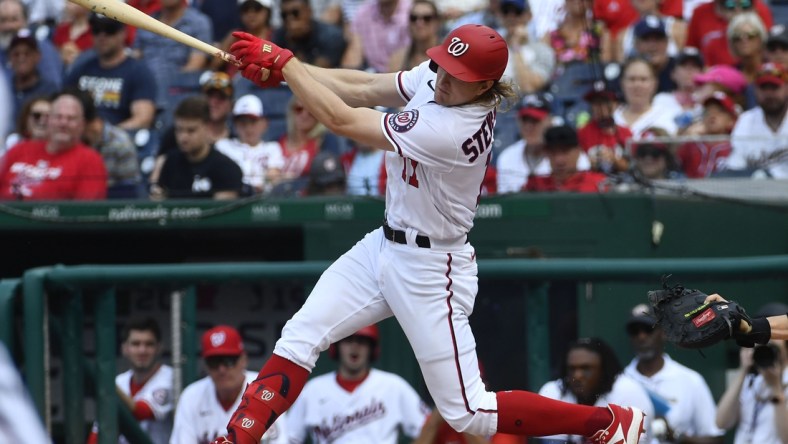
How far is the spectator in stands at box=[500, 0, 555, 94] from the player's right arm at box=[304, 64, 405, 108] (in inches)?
148

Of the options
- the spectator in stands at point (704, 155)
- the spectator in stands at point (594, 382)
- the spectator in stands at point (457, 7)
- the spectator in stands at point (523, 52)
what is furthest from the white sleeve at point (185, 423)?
the spectator in stands at point (457, 7)

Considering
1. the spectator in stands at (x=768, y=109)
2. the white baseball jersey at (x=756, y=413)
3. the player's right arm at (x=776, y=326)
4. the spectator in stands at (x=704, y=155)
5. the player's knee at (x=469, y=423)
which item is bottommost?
the white baseball jersey at (x=756, y=413)

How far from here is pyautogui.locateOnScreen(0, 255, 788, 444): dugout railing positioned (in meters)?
5.92

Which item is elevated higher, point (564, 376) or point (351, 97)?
point (351, 97)

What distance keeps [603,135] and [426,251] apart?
3344 mm

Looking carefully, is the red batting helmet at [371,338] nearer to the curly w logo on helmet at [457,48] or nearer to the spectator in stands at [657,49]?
the curly w logo on helmet at [457,48]

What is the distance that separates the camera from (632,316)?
6.32 m

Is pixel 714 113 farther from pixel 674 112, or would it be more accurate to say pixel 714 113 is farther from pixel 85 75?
pixel 85 75

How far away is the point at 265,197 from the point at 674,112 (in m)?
2.63

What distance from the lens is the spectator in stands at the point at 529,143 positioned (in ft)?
25.2

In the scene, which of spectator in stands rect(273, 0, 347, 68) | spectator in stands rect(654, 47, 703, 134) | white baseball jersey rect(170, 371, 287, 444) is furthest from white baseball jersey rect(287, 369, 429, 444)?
spectator in stands rect(273, 0, 347, 68)

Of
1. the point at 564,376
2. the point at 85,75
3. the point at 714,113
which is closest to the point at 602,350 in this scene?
the point at 564,376

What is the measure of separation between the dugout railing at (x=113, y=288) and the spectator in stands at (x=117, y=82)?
2.78 metres

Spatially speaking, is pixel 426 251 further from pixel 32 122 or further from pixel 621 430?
pixel 32 122
